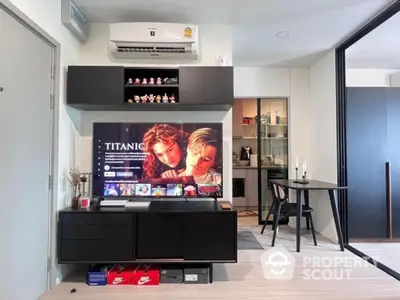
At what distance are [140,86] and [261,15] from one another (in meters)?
1.43

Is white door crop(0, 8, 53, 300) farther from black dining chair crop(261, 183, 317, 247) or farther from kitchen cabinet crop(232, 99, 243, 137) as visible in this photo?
kitchen cabinet crop(232, 99, 243, 137)

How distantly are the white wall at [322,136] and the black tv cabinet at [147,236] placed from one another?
216 cm

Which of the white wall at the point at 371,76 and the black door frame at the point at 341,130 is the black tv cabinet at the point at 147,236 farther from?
the white wall at the point at 371,76

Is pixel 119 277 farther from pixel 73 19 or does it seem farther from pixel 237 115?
pixel 237 115

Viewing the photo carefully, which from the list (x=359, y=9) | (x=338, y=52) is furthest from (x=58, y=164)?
(x=338, y=52)

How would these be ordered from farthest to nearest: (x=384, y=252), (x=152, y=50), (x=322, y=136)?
(x=322, y=136) < (x=384, y=252) < (x=152, y=50)

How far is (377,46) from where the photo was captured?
13.6 feet

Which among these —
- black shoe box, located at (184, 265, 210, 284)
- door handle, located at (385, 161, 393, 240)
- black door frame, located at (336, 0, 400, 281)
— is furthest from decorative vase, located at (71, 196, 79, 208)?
Result: door handle, located at (385, 161, 393, 240)

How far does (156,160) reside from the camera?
10.7ft

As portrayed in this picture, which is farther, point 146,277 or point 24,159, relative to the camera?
point 146,277

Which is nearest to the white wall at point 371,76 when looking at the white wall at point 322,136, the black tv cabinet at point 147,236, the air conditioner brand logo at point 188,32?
the white wall at point 322,136

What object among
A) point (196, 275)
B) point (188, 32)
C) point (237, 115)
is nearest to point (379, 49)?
point (188, 32)

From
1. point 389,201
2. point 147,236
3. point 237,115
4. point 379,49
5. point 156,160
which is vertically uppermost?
point 379,49

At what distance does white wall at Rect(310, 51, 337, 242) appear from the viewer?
170 inches
